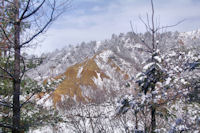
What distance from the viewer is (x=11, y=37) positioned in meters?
3.89

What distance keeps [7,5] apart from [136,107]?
3560 millimetres

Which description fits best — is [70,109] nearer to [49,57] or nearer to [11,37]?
[49,57]

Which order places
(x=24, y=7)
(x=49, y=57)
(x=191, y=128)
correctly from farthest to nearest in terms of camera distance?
(x=49, y=57) < (x=24, y=7) < (x=191, y=128)

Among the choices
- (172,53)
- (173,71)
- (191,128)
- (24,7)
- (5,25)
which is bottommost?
(191,128)

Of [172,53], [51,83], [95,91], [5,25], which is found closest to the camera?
[172,53]

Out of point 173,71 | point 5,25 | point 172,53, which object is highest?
point 5,25

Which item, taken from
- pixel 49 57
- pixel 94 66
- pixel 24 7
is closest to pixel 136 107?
pixel 49 57

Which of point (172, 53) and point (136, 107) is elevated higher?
point (172, 53)

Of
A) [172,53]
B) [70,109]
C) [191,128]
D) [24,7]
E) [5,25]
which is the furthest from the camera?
[70,109]

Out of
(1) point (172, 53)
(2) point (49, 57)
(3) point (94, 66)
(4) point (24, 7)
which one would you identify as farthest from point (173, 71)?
(3) point (94, 66)

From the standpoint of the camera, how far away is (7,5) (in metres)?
3.74

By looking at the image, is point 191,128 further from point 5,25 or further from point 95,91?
point 95,91

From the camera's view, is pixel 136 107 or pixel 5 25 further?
pixel 5 25

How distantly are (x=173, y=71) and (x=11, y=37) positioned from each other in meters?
3.59
